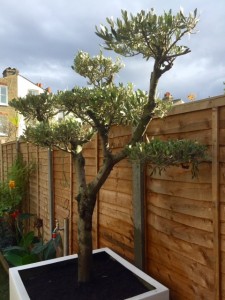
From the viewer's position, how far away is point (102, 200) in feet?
9.87

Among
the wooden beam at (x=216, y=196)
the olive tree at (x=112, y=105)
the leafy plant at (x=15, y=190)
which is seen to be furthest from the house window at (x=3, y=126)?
the wooden beam at (x=216, y=196)

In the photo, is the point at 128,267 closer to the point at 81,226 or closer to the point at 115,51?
the point at 81,226

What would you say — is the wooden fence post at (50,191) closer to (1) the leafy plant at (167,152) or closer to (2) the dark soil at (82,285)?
(2) the dark soil at (82,285)

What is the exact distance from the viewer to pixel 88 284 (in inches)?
82.0

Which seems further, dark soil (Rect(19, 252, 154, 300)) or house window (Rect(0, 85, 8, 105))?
house window (Rect(0, 85, 8, 105))

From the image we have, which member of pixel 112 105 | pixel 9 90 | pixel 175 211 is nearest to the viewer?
pixel 112 105

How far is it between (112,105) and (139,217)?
105cm

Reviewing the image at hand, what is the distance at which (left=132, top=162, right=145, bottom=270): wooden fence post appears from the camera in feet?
7.65

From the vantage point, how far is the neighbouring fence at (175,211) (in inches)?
64.8

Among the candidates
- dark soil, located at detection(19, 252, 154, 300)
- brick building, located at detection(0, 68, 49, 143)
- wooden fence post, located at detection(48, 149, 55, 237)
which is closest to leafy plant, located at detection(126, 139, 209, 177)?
dark soil, located at detection(19, 252, 154, 300)

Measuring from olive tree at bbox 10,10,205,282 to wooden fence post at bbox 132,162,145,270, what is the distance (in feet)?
1.34

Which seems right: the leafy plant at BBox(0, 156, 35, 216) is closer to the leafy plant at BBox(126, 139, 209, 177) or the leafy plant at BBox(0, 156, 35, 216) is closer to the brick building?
the leafy plant at BBox(126, 139, 209, 177)

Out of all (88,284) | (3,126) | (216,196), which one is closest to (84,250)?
(88,284)

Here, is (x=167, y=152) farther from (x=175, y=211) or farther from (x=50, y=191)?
(x=50, y=191)
